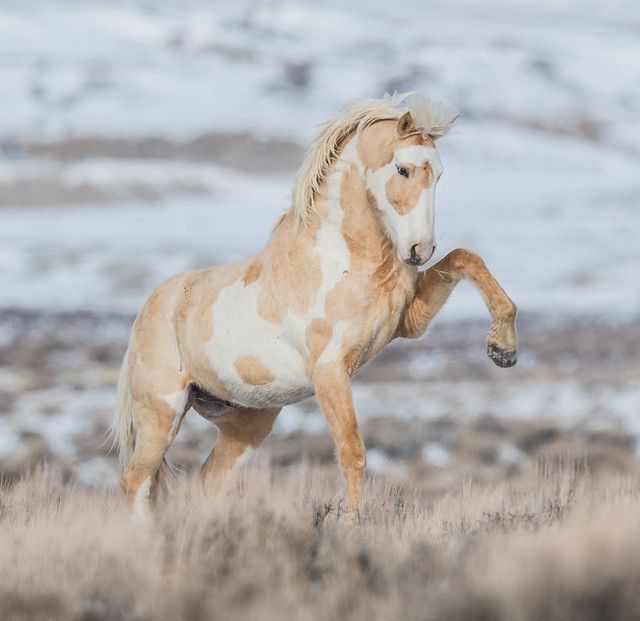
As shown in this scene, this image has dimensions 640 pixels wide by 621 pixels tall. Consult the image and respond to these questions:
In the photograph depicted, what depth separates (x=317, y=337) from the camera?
5258 mm

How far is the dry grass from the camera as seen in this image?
3738mm

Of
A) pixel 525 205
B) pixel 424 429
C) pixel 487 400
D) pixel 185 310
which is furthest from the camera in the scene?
pixel 525 205

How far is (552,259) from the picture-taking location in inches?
1747

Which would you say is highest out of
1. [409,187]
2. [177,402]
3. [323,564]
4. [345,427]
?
[409,187]

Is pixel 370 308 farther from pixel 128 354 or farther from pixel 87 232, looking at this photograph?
pixel 87 232

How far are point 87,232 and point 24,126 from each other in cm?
4669

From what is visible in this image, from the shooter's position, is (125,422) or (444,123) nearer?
(444,123)

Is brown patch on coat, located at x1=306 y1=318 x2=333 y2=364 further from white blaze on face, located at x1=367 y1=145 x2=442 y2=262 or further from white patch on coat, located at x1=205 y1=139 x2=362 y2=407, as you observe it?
white blaze on face, located at x1=367 y1=145 x2=442 y2=262

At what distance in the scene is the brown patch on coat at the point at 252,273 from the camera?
5684 millimetres

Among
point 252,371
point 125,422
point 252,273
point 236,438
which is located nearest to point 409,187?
point 252,273

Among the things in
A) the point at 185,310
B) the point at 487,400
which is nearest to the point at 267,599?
the point at 185,310

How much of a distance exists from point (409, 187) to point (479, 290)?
0.61 m

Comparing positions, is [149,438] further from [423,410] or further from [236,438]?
[423,410]

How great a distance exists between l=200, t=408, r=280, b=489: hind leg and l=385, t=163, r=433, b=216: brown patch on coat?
1.65 metres
